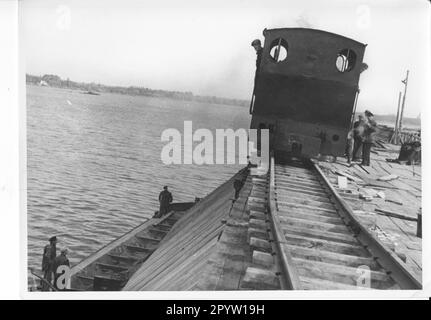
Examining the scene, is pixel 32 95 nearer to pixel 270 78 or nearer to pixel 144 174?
pixel 270 78

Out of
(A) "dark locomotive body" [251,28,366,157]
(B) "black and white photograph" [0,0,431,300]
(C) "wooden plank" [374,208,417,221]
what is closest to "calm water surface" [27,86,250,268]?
(B) "black and white photograph" [0,0,431,300]

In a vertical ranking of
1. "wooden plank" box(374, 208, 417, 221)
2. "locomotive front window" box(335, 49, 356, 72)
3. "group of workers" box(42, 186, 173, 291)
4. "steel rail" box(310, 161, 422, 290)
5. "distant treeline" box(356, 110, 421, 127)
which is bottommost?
"group of workers" box(42, 186, 173, 291)

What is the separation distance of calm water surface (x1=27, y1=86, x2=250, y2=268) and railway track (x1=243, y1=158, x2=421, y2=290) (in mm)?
1944

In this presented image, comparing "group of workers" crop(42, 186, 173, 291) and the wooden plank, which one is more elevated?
the wooden plank

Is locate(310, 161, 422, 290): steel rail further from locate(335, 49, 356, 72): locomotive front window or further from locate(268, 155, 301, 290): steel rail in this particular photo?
locate(335, 49, 356, 72): locomotive front window

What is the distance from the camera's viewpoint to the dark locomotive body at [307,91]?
687 cm

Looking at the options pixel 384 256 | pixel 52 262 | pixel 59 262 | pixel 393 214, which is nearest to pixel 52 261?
pixel 52 262

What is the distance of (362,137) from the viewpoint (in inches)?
272

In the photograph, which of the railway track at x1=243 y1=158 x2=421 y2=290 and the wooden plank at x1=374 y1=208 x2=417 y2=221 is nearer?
the railway track at x1=243 y1=158 x2=421 y2=290

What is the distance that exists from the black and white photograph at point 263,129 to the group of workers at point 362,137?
0.10ft

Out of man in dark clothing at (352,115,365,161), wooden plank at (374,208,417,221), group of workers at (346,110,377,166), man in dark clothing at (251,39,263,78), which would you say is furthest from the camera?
man in dark clothing at (352,115,365,161)

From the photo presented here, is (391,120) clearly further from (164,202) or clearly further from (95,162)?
(164,202)

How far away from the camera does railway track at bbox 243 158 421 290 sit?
10.8 feet

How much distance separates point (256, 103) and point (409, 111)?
2494mm
